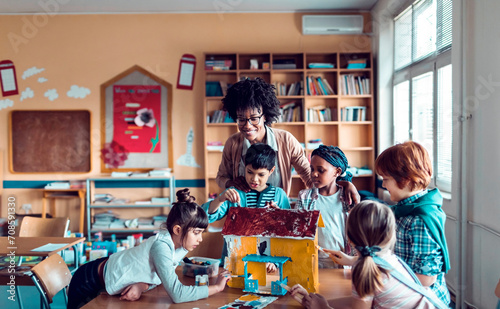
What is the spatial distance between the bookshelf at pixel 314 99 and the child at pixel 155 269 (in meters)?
3.39

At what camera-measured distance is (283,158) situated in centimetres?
234

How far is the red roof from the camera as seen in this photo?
5.16ft

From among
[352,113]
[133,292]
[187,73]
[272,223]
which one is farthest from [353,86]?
[133,292]

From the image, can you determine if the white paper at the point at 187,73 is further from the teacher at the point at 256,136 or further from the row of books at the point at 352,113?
the teacher at the point at 256,136

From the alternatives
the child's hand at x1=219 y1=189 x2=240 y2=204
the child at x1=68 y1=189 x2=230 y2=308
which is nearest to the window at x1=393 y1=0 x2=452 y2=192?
the child's hand at x1=219 y1=189 x2=240 y2=204

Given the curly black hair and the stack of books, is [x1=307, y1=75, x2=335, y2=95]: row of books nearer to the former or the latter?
the curly black hair

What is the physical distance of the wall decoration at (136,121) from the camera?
5.52m

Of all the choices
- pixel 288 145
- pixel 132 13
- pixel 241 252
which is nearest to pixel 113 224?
pixel 132 13

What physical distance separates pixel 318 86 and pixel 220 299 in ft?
13.0

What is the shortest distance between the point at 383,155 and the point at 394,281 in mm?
505

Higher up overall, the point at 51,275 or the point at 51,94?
the point at 51,94

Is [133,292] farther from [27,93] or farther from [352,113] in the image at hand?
[27,93]

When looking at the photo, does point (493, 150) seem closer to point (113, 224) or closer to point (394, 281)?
point (394, 281)

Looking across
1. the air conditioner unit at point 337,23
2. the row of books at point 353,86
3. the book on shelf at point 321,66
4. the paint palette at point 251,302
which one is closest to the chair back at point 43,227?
the paint palette at point 251,302
